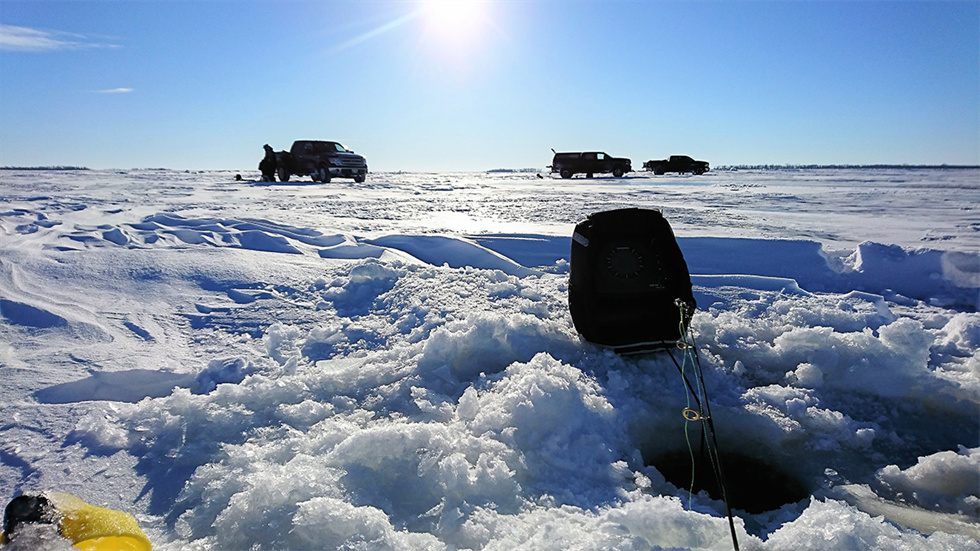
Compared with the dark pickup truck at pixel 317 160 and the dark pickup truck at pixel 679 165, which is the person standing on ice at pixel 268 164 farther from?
the dark pickup truck at pixel 679 165

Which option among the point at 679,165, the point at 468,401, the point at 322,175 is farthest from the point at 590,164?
the point at 468,401

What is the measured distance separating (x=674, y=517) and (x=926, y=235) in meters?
7.64

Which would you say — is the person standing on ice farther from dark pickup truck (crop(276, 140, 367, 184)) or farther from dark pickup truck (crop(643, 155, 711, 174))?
dark pickup truck (crop(643, 155, 711, 174))

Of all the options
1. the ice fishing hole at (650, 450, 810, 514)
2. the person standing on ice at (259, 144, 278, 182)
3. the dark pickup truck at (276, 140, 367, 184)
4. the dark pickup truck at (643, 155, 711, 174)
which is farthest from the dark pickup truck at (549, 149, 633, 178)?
the ice fishing hole at (650, 450, 810, 514)

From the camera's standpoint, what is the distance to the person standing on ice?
65.7 ft

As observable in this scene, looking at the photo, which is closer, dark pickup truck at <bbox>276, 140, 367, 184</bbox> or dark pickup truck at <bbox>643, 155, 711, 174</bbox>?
dark pickup truck at <bbox>276, 140, 367, 184</bbox>

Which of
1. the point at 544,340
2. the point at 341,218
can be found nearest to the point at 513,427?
the point at 544,340

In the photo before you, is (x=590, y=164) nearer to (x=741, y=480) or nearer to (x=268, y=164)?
(x=268, y=164)

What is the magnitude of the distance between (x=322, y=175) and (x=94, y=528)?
19.7 meters

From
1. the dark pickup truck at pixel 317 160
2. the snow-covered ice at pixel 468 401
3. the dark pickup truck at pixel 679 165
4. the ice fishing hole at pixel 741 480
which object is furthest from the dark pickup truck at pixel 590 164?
the ice fishing hole at pixel 741 480

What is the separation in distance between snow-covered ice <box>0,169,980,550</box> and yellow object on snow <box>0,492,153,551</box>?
0.72 feet

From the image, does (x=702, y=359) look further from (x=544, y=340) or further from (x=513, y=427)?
(x=513, y=427)

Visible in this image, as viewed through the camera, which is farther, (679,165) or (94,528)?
(679,165)

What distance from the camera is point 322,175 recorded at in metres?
20.1
